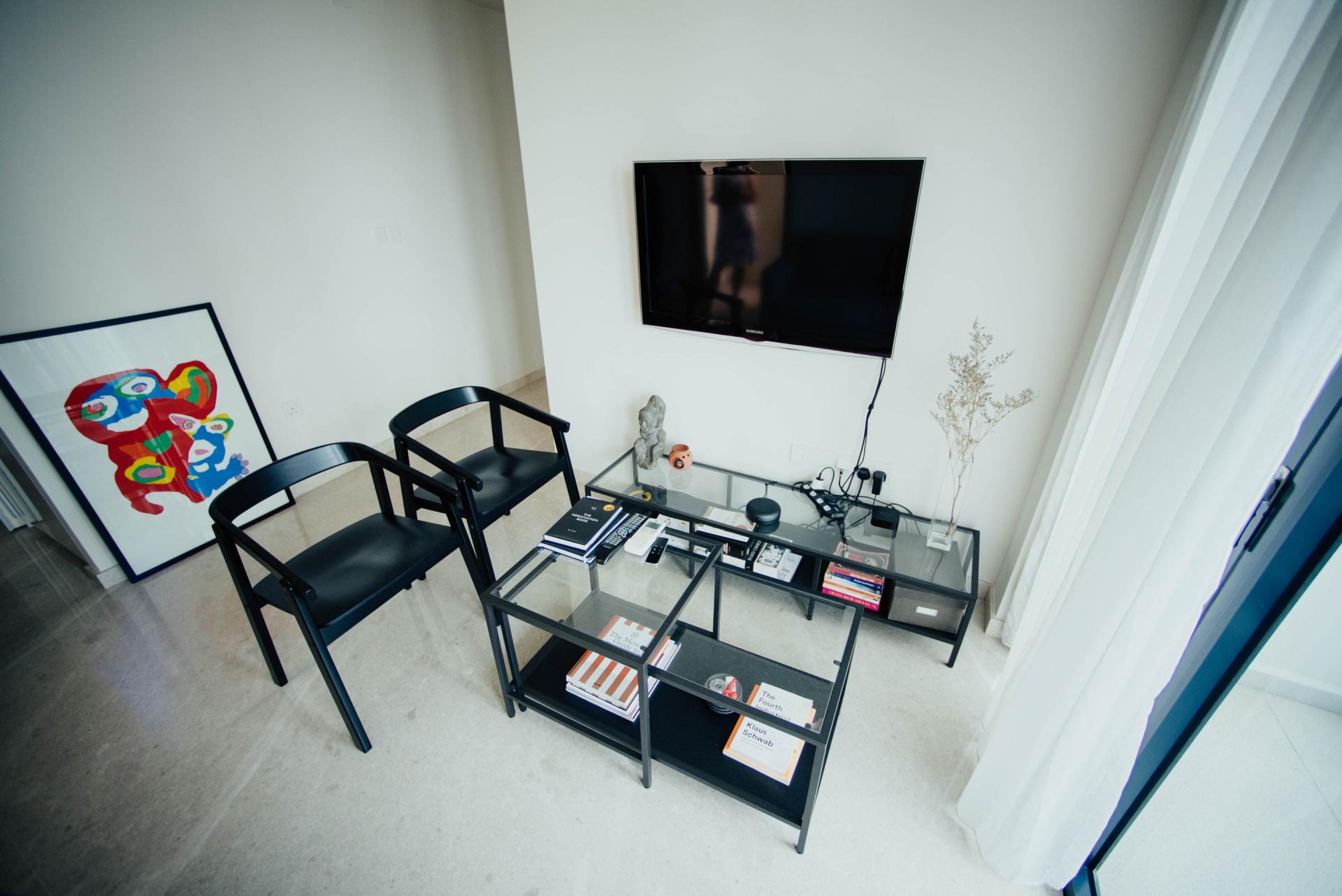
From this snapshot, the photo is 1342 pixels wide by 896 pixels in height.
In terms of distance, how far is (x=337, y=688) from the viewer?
159 cm

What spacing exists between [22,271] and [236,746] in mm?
2022

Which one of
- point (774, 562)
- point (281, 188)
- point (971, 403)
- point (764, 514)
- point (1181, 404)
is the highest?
point (281, 188)

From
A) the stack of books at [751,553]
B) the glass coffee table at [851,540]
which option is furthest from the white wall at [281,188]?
the stack of books at [751,553]

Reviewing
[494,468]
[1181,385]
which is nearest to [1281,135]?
[1181,385]

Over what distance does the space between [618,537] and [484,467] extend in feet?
3.04

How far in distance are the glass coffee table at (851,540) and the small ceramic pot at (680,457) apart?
0.21 ft

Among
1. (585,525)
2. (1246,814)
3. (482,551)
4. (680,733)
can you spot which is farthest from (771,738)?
(482,551)

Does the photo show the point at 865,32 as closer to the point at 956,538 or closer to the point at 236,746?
the point at 956,538

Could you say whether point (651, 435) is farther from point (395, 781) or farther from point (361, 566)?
point (395, 781)

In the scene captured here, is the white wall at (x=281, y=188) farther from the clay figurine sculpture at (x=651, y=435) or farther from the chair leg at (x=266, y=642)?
the clay figurine sculpture at (x=651, y=435)

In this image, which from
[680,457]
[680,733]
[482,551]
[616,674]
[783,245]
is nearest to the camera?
[680,733]

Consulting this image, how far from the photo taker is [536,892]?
4.45ft

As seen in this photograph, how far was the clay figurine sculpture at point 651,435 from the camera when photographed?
8.06 feet

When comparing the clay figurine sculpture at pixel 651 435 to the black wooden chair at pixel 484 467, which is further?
the clay figurine sculpture at pixel 651 435
